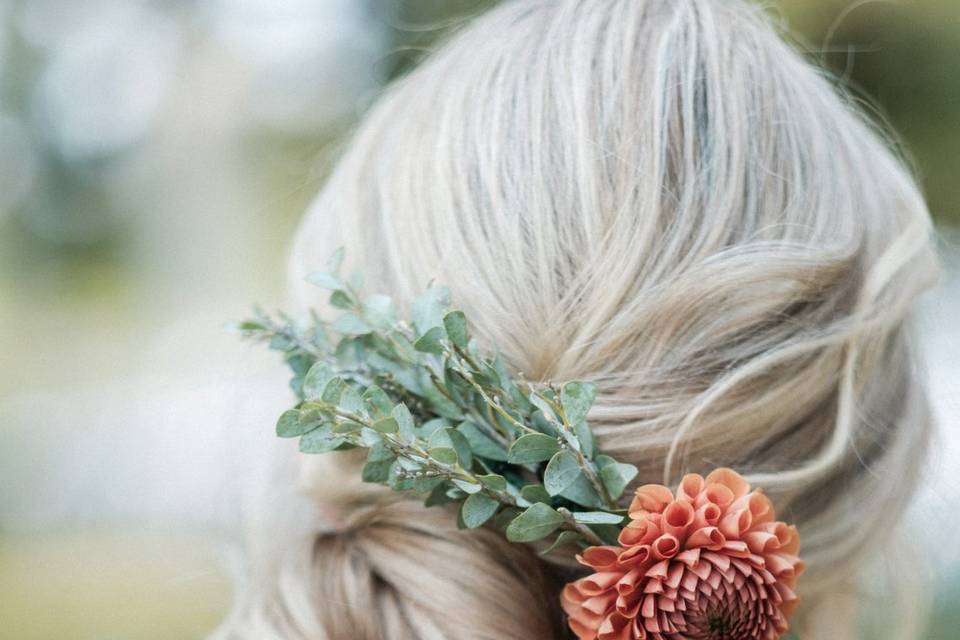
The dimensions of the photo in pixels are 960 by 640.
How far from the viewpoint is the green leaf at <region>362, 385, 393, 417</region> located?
765 millimetres

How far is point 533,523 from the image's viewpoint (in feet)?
2.46

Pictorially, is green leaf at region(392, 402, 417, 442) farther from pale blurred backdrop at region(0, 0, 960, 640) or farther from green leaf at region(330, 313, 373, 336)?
pale blurred backdrop at region(0, 0, 960, 640)

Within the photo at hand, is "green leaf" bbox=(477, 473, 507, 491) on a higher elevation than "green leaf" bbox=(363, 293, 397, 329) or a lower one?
lower

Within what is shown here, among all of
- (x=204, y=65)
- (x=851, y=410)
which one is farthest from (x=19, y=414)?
(x=851, y=410)

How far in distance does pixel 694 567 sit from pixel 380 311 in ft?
1.13

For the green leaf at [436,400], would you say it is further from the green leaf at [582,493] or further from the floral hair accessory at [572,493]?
the green leaf at [582,493]

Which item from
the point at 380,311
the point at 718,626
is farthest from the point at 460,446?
the point at 718,626

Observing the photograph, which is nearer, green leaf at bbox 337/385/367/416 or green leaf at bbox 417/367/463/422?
green leaf at bbox 337/385/367/416

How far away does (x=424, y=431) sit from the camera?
82 cm

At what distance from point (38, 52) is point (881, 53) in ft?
18.3

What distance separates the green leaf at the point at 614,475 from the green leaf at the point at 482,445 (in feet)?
0.30

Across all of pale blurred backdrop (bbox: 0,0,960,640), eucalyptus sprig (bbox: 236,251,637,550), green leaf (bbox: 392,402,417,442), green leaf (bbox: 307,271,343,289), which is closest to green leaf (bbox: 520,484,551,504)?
eucalyptus sprig (bbox: 236,251,637,550)

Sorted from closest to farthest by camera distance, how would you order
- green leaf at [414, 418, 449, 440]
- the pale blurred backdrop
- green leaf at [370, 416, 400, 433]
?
green leaf at [370, 416, 400, 433]
green leaf at [414, 418, 449, 440]
the pale blurred backdrop

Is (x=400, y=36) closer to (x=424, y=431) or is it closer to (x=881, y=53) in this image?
(x=881, y=53)
